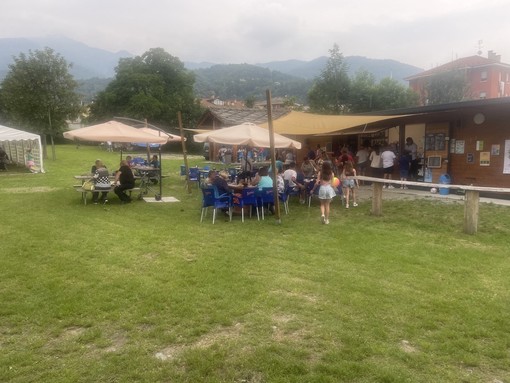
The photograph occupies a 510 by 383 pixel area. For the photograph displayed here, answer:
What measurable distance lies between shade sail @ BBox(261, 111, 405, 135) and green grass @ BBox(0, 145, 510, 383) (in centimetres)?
428

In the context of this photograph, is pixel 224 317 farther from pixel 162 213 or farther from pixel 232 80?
pixel 232 80

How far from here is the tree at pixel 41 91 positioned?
87.0ft

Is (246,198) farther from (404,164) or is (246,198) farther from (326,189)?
(404,164)

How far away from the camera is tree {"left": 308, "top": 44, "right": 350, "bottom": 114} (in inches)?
1428

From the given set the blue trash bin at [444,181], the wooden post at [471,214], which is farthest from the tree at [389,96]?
the wooden post at [471,214]

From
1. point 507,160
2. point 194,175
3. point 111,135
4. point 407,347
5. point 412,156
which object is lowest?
point 407,347

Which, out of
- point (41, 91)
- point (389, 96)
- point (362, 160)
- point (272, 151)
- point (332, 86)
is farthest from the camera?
point (389, 96)

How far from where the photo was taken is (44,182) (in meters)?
15.3

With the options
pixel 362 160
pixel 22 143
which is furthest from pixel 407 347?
pixel 22 143

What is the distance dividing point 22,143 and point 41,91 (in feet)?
24.5

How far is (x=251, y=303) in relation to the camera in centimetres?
436

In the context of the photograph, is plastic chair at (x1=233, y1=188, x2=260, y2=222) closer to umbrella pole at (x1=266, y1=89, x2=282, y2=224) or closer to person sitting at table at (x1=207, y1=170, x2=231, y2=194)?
person sitting at table at (x1=207, y1=170, x2=231, y2=194)

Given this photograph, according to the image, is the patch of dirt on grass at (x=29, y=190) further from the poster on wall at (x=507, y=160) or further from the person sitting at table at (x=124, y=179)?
the poster on wall at (x=507, y=160)

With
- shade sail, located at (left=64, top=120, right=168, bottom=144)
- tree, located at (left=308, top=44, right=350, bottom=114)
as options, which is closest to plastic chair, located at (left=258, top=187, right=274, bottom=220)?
shade sail, located at (left=64, top=120, right=168, bottom=144)
